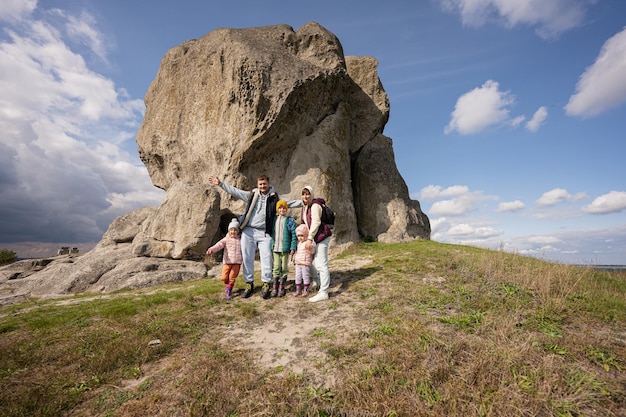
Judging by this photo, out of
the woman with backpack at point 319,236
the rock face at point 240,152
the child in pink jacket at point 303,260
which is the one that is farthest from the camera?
the rock face at point 240,152

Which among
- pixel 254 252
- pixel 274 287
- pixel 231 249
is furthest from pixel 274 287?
pixel 231 249

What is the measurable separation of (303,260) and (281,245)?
0.84 metres

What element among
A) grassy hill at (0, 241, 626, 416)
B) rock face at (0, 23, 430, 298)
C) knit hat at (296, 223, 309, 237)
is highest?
rock face at (0, 23, 430, 298)

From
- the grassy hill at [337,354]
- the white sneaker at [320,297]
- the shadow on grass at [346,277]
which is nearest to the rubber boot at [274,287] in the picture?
the grassy hill at [337,354]

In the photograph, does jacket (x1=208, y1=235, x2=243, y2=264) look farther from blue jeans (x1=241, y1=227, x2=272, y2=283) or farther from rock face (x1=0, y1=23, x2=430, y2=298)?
rock face (x1=0, y1=23, x2=430, y2=298)

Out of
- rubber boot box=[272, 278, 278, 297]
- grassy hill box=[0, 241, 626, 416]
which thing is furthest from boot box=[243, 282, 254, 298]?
rubber boot box=[272, 278, 278, 297]

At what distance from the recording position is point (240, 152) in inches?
664

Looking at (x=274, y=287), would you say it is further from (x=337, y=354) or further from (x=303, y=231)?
(x=337, y=354)

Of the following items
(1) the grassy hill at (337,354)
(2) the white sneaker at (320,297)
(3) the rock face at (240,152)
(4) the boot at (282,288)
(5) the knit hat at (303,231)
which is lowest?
(1) the grassy hill at (337,354)

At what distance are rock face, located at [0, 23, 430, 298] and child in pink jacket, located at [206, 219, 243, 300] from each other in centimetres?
632

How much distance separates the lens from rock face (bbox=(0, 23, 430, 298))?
53.3 feet

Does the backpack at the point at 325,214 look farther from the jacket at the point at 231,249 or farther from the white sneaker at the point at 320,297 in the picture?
the jacket at the point at 231,249

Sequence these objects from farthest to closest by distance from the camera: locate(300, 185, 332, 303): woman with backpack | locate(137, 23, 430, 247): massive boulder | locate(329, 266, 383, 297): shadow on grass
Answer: locate(137, 23, 430, 247): massive boulder, locate(329, 266, 383, 297): shadow on grass, locate(300, 185, 332, 303): woman with backpack

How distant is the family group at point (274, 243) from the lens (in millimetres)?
8727
